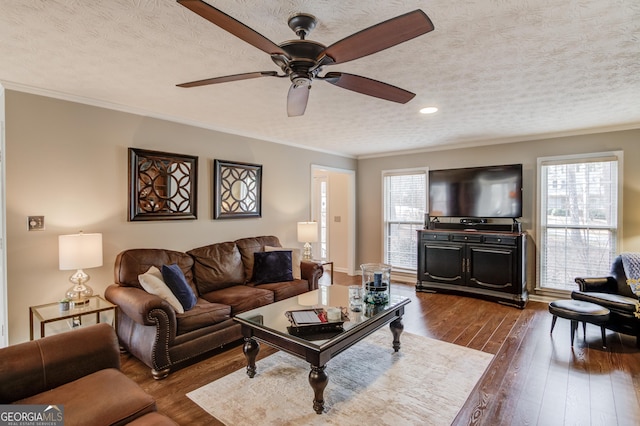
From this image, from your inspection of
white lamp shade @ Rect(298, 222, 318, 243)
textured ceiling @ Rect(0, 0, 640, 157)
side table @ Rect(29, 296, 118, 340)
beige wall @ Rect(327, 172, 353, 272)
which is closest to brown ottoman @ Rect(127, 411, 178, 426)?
side table @ Rect(29, 296, 118, 340)

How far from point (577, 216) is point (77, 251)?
19.2 ft

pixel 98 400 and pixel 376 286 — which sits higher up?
pixel 376 286

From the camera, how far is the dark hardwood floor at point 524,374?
7.13 feet

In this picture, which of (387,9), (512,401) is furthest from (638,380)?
(387,9)

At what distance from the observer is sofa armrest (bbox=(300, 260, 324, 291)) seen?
420 centimetres

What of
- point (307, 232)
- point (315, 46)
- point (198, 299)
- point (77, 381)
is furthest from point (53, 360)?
point (307, 232)

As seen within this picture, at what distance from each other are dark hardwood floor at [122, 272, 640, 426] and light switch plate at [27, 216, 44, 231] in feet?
4.65

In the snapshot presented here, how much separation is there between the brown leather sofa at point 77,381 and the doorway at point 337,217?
4.85 m

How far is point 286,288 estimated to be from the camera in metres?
3.80

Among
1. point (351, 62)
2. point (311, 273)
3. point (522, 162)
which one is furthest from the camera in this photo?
point (522, 162)

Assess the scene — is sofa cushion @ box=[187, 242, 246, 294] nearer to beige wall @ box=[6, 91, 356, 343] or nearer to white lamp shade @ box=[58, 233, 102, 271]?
beige wall @ box=[6, 91, 356, 343]

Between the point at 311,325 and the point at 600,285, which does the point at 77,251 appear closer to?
the point at 311,325

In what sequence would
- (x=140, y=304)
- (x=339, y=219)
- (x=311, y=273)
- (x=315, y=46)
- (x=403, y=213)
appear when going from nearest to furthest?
(x=315, y=46), (x=140, y=304), (x=311, y=273), (x=403, y=213), (x=339, y=219)

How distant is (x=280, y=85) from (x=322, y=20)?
103cm
